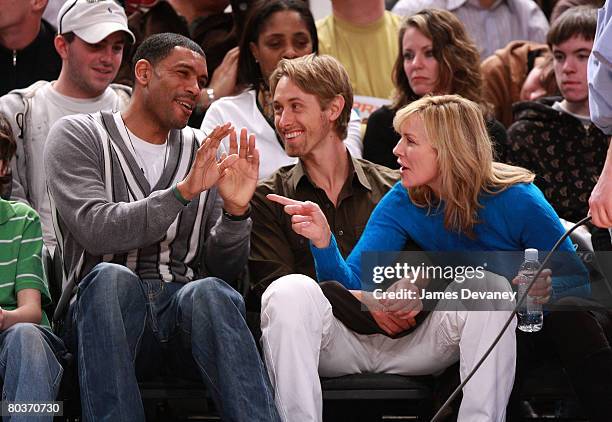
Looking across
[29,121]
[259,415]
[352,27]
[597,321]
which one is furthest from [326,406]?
[352,27]

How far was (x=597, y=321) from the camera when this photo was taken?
132 inches

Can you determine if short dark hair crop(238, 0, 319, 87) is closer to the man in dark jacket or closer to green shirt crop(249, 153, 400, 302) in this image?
green shirt crop(249, 153, 400, 302)

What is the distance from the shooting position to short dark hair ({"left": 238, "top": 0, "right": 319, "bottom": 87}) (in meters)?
4.47

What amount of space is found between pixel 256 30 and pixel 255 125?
463 mm

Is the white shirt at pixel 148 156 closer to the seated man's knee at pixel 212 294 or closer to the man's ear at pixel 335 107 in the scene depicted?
the seated man's knee at pixel 212 294

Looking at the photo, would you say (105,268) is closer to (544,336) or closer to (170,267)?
(170,267)

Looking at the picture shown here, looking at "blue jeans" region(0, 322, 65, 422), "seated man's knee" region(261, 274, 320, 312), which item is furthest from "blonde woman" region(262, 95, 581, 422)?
"blue jeans" region(0, 322, 65, 422)

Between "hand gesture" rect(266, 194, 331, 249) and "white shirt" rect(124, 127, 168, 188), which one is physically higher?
"white shirt" rect(124, 127, 168, 188)

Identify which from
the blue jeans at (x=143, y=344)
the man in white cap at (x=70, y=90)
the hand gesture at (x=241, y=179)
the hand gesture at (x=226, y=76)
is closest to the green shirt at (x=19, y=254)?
the blue jeans at (x=143, y=344)

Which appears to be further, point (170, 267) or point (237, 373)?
point (170, 267)

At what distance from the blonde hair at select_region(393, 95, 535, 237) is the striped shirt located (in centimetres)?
59

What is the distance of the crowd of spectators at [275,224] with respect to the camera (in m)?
3.12

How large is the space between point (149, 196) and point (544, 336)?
119cm

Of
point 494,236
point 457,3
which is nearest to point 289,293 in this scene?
point 494,236
